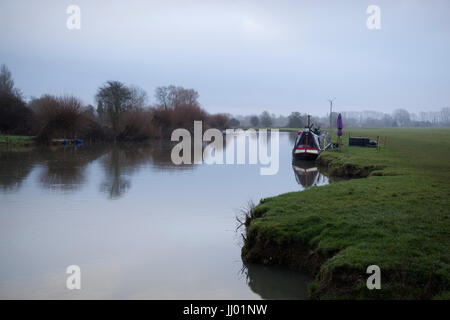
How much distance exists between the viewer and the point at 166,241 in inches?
376

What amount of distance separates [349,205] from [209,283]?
368 centimetres

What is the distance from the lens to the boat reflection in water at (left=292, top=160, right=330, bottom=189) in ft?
60.4

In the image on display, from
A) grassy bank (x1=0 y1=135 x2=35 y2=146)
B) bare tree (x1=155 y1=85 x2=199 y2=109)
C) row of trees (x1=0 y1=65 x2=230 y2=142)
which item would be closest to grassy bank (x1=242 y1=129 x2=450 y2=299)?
grassy bank (x1=0 y1=135 x2=35 y2=146)

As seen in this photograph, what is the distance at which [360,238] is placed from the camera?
667 centimetres

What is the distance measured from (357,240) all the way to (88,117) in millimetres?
46154

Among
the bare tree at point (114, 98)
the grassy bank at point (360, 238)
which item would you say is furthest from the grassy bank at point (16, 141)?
the grassy bank at point (360, 238)

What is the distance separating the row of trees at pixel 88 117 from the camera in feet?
143

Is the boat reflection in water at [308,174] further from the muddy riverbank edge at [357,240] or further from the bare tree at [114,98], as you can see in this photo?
the bare tree at [114,98]

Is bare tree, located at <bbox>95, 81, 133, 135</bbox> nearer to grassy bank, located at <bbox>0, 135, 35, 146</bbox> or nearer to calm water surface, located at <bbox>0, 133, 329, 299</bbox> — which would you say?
grassy bank, located at <bbox>0, 135, 35, 146</bbox>

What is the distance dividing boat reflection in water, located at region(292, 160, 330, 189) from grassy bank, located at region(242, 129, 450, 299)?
677 cm

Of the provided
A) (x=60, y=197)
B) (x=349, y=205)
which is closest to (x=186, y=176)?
(x=60, y=197)

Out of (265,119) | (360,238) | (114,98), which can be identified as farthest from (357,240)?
(265,119)
